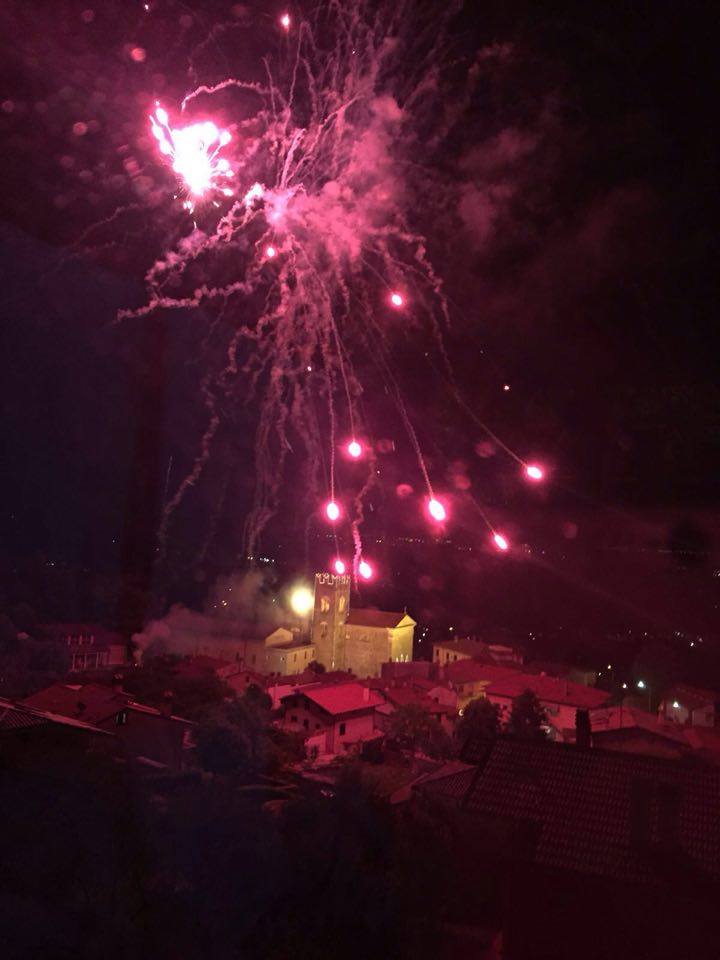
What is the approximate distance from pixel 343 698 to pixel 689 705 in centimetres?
1052

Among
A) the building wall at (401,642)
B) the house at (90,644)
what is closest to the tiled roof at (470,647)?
the building wall at (401,642)

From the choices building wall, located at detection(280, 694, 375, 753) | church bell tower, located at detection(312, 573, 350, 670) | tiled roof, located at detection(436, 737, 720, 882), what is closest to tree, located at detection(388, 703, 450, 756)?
building wall, located at detection(280, 694, 375, 753)

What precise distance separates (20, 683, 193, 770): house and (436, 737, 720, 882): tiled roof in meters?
7.01

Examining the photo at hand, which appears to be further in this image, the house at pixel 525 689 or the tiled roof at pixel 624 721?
the house at pixel 525 689

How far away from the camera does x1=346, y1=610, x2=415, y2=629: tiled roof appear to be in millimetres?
32750

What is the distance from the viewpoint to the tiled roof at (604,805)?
6395mm

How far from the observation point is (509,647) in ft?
106

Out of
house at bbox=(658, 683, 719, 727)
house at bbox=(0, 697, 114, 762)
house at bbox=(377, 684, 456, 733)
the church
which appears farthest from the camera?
the church

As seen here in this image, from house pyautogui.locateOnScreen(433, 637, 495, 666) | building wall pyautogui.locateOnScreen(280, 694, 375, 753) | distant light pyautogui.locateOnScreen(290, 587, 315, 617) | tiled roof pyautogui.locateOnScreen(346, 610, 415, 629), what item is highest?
distant light pyautogui.locateOnScreen(290, 587, 315, 617)

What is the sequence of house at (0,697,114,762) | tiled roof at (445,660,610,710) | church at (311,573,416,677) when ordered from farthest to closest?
1. church at (311,573,416,677)
2. tiled roof at (445,660,610,710)
3. house at (0,697,114,762)

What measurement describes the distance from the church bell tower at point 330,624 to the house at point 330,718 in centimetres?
1211

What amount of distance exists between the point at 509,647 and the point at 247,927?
28108 mm

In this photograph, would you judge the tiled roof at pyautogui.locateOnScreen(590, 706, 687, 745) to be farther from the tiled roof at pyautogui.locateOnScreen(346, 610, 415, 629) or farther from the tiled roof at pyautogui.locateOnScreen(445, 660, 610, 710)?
the tiled roof at pyautogui.locateOnScreen(346, 610, 415, 629)

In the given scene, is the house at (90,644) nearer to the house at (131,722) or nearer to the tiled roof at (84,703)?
the tiled roof at (84,703)
